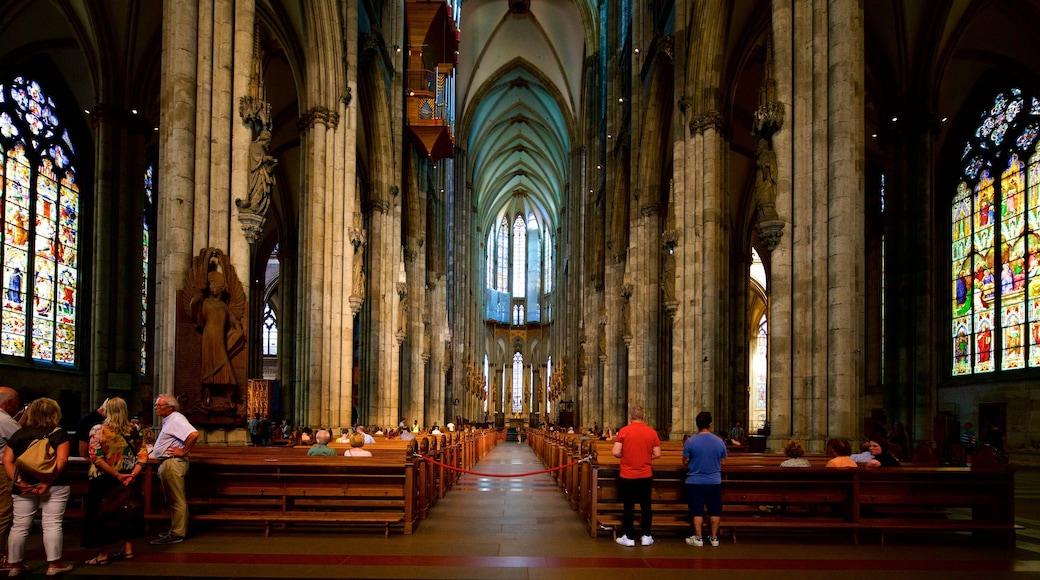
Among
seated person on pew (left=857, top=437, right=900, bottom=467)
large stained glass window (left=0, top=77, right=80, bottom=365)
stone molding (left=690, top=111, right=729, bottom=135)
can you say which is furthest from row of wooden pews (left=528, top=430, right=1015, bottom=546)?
large stained glass window (left=0, top=77, right=80, bottom=365)

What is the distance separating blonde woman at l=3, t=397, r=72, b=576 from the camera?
21.7ft

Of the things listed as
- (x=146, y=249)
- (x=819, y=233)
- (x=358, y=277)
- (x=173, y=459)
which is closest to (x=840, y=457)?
(x=819, y=233)

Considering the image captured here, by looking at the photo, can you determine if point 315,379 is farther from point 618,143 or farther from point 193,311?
point 618,143

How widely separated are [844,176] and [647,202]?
1399 centimetres

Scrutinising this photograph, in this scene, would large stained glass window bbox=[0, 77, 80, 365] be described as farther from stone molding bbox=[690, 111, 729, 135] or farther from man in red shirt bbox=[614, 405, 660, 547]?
man in red shirt bbox=[614, 405, 660, 547]

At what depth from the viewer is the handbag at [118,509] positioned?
7332mm

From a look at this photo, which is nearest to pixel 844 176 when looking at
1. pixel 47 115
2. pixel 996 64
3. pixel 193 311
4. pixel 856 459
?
pixel 856 459

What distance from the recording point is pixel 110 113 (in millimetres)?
22797

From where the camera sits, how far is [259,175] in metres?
13.1

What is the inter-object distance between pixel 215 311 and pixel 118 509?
15.8 feet

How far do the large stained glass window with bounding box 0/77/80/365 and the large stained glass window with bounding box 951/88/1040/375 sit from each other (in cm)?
2703

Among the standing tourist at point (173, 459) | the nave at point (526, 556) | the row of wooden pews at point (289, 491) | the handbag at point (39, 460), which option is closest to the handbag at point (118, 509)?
the nave at point (526, 556)

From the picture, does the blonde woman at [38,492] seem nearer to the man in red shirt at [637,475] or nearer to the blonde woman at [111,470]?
the blonde woman at [111,470]

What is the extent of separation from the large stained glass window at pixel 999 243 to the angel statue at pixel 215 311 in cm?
2081
